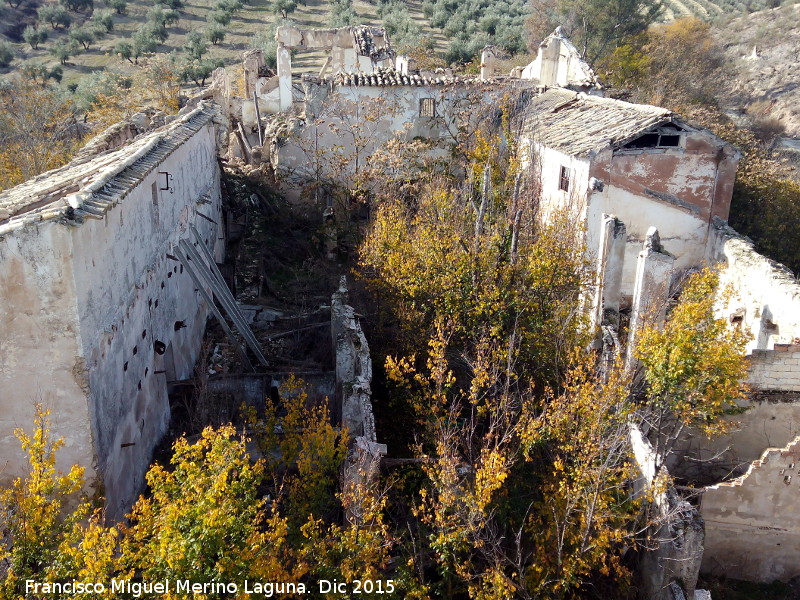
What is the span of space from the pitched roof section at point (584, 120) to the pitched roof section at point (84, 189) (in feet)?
31.4

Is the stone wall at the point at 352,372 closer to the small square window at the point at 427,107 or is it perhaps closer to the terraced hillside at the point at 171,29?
the small square window at the point at 427,107

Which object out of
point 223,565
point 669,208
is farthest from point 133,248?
point 669,208

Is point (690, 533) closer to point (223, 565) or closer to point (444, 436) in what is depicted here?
point (444, 436)

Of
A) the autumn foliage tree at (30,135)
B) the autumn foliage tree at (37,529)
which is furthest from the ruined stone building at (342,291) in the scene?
the autumn foliage tree at (30,135)

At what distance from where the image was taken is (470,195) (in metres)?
15.3

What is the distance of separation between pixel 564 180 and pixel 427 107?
6513 millimetres

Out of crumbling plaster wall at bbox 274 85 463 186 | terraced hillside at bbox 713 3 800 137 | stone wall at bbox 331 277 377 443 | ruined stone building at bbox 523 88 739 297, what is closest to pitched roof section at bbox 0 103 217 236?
stone wall at bbox 331 277 377 443

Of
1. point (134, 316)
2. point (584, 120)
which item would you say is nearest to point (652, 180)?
point (584, 120)

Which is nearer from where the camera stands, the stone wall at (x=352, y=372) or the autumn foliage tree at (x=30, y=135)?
the stone wall at (x=352, y=372)

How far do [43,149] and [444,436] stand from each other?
20579 mm

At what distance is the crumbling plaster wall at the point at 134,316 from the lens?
8.72m

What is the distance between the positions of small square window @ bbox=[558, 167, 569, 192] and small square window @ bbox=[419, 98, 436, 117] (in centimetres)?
616

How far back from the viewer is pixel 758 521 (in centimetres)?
1143

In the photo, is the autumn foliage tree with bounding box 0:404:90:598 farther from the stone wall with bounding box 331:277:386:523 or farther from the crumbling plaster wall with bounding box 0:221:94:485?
the stone wall with bounding box 331:277:386:523
